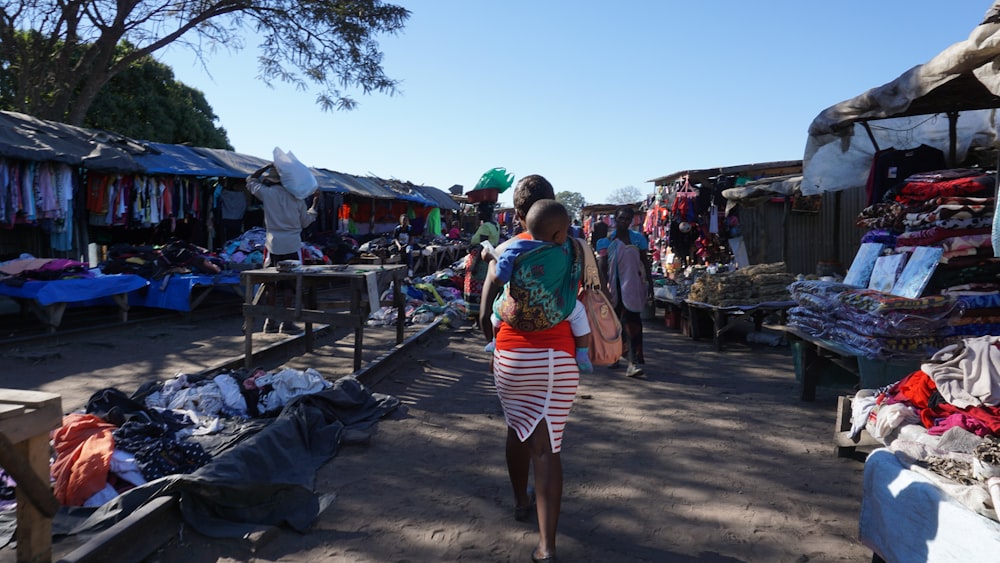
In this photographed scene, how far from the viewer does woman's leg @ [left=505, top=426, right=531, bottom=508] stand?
339 centimetres

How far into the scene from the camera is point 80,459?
3664 mm

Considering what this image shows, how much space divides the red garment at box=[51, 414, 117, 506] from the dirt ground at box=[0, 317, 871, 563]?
2.41ft

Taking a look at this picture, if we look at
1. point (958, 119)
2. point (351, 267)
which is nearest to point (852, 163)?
point (958, 119)

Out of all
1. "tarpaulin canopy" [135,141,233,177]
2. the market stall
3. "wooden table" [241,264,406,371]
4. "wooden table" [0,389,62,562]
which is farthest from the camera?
"tarpaulin canopy" [135,141,233,177]

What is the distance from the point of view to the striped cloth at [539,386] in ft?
10.3

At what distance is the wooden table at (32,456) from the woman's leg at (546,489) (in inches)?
76.2

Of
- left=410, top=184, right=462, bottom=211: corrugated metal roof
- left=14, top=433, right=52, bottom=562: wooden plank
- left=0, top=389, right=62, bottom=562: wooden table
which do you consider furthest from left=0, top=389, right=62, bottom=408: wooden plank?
left=410, top=184, right=462, bottom=211: corrugated metal roof

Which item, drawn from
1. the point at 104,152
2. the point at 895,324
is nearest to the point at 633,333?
the point at 895,324

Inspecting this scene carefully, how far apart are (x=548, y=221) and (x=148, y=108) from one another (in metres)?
24.0

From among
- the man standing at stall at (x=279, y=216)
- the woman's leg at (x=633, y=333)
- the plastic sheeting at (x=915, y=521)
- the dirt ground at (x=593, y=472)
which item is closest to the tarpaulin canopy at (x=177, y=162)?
the man standing at stall at (x=279, y=216)

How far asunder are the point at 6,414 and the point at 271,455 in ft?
6.45

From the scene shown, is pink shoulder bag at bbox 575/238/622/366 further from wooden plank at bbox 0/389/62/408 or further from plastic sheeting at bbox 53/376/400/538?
wooden plank at bbox 0/389/62/408

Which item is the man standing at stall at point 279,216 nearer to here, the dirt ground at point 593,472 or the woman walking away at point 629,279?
the dirt ground at point 593,472

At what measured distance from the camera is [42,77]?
16.4m
